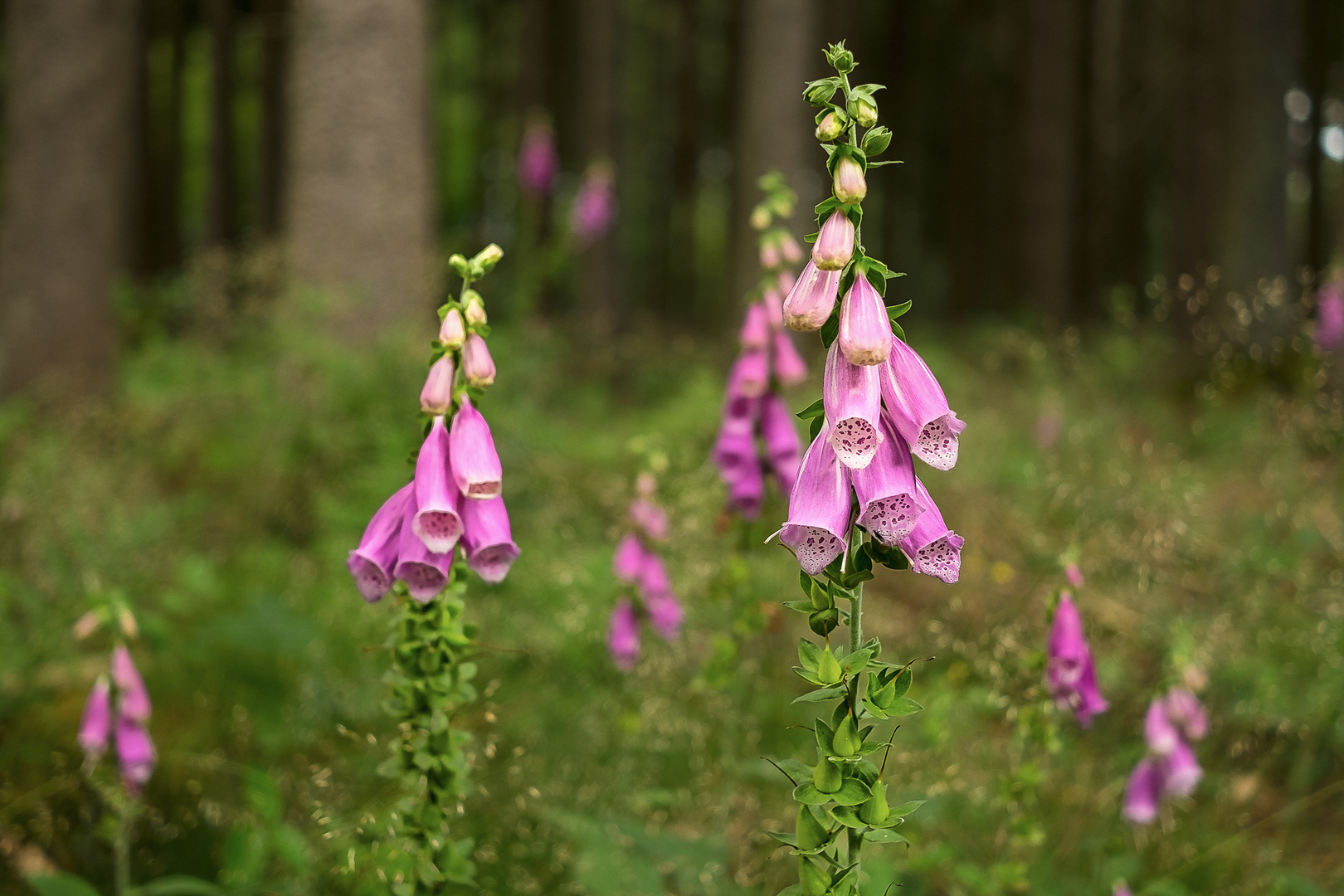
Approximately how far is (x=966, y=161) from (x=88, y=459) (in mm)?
17589

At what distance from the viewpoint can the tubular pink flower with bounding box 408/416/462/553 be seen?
142 cm

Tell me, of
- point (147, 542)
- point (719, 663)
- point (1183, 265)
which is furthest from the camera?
point (1183, 265)

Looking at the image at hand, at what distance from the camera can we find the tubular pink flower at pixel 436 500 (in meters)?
1.42

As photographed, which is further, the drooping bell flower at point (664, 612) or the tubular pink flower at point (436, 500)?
the drooping bell flower at point (664, 612)

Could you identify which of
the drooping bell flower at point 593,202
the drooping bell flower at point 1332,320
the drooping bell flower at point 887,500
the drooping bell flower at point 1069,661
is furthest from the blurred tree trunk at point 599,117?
the drooping bell flower at point 887,500

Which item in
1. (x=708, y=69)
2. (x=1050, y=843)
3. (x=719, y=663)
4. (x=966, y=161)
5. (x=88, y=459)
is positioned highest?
(x=708, y=69)

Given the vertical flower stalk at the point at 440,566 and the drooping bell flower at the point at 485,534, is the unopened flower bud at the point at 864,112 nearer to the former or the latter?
the vertical flower stalk at the point at 440,566

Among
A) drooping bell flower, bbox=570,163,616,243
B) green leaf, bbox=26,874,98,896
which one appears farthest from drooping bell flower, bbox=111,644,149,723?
drooping bell flower, bbox=570,163,616,243

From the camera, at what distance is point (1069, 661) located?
1.94 metres

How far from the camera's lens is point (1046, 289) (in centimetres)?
1251

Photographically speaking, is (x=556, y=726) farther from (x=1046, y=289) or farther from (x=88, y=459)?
(x=1046, y=289)

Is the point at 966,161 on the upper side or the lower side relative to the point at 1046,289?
upper

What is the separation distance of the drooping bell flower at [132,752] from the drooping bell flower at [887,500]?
169 cm

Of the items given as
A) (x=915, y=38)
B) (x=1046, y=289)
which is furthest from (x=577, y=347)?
(x=915, y=38)
